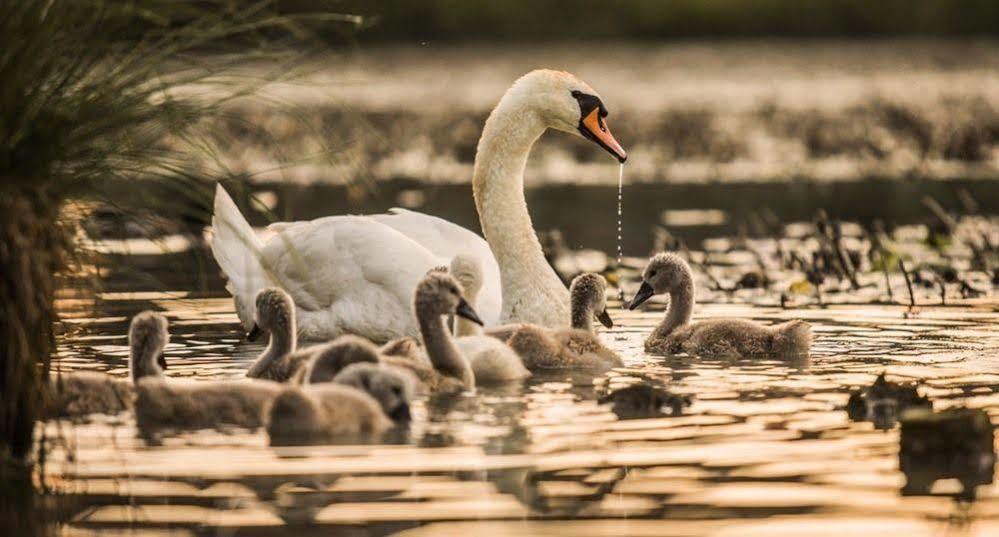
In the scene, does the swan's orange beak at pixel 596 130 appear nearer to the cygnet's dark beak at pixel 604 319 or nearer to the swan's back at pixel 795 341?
the cygnet's dark beak at pixel 604 319

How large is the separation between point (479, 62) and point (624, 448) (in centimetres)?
3734

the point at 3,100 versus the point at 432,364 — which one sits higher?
the point at 3,100

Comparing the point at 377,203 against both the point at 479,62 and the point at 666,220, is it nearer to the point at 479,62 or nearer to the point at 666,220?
the point at 666,220

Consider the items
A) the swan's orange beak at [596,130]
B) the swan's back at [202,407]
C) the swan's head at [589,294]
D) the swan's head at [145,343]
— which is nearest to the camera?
the swan's back at [202,407]

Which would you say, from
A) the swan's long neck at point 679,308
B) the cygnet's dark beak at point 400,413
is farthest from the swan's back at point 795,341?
the cygnet's dark beak at point 400,413

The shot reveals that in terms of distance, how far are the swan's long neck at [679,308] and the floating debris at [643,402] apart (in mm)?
2384

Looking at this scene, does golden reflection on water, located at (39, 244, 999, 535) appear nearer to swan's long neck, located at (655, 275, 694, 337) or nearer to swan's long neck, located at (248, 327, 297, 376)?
swan's long neck, located at (248, 327, 297, 376)

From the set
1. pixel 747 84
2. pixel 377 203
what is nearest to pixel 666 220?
pixel 377 203

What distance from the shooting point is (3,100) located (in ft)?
23.4

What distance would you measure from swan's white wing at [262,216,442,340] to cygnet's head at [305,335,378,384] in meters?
2.11

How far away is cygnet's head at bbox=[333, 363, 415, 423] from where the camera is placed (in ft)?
26.3

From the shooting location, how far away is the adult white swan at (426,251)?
1100 centimetres

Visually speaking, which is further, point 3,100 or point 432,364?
point 432,364

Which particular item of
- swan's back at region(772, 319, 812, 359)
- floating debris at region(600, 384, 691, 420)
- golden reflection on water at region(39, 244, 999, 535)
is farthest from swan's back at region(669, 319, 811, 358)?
floating debris at region(600, 384, 691, 420)
